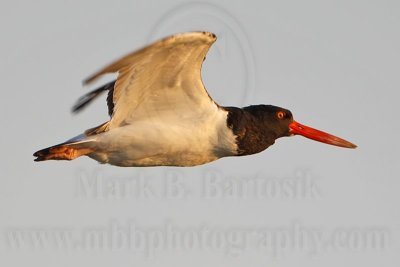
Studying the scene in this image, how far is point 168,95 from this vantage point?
1232cm

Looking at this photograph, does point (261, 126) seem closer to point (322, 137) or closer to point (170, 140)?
point (170, 140)

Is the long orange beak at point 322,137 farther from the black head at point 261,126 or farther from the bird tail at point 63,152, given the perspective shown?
the bird tail at point 63,152

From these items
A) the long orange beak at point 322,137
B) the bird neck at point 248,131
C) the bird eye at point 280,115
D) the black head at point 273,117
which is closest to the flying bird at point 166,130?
the bird neck at point 248,131

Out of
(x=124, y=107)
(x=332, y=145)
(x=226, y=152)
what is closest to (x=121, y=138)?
(x=124, y=107)

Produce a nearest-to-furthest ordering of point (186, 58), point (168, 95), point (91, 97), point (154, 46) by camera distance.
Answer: point (154, 46), point (186, 58), point (168, 95), point (91, 97)

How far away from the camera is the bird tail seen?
1235 cm

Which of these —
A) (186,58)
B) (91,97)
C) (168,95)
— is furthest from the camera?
(91,97)

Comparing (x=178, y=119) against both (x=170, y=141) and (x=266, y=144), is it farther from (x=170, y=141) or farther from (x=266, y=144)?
(x=266, y=144)

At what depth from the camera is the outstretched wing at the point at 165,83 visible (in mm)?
11125

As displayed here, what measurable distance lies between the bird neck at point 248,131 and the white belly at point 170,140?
3.5 inches

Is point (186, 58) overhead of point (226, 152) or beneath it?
overhead

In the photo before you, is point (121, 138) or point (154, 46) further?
point (121, 138)

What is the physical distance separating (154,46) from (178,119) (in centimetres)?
190

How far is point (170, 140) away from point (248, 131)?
3.28 ft
